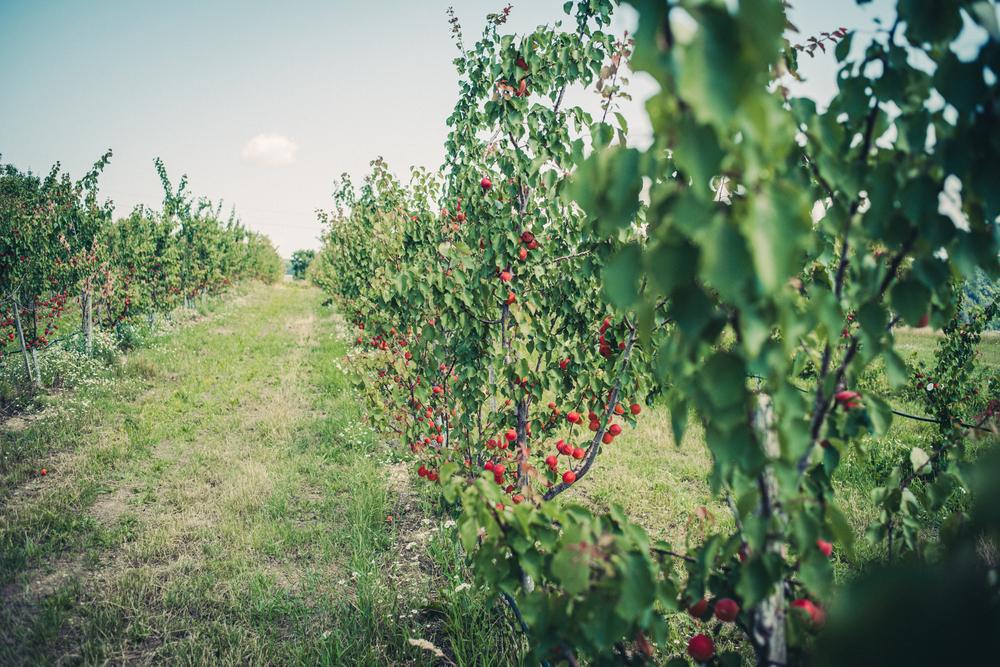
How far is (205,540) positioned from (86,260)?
7.43 meters

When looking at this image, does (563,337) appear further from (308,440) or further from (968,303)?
(968,303)

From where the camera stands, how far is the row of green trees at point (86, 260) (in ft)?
25.0

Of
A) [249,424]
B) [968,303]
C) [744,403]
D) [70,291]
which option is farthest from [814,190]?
[70,291]

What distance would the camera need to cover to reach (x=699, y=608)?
140 cm

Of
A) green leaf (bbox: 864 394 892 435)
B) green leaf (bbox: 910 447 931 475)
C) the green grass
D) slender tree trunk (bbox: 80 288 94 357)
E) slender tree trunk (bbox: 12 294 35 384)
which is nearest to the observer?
green leaf (bbox: 864 394 892 435)

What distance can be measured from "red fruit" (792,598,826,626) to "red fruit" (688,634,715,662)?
265mm

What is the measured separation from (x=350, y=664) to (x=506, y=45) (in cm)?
363

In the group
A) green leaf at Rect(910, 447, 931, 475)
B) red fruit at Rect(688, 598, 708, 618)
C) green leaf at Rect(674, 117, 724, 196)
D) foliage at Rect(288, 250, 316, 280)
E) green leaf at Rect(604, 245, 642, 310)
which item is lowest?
red fruit at Rect(688, 598, 708, 618)

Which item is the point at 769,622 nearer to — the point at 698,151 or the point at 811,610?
the point at 811,610

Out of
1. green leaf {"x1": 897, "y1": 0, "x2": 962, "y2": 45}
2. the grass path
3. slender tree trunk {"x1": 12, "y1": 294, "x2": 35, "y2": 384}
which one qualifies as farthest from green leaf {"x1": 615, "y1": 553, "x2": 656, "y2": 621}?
slender tree trunk {"x1": 12, "y1": 294, "x2": 35, "y2": 384}

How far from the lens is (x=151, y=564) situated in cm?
390

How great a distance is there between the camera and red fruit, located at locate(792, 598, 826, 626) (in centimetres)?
127

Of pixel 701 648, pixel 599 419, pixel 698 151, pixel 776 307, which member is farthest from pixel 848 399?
pixel 599 419

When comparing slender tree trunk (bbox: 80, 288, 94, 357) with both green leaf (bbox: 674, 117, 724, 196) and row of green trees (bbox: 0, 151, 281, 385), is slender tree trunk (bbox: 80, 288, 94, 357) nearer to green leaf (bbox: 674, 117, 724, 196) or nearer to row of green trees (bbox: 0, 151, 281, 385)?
row of green trees (bbox: 0, 151, 281, 385)
